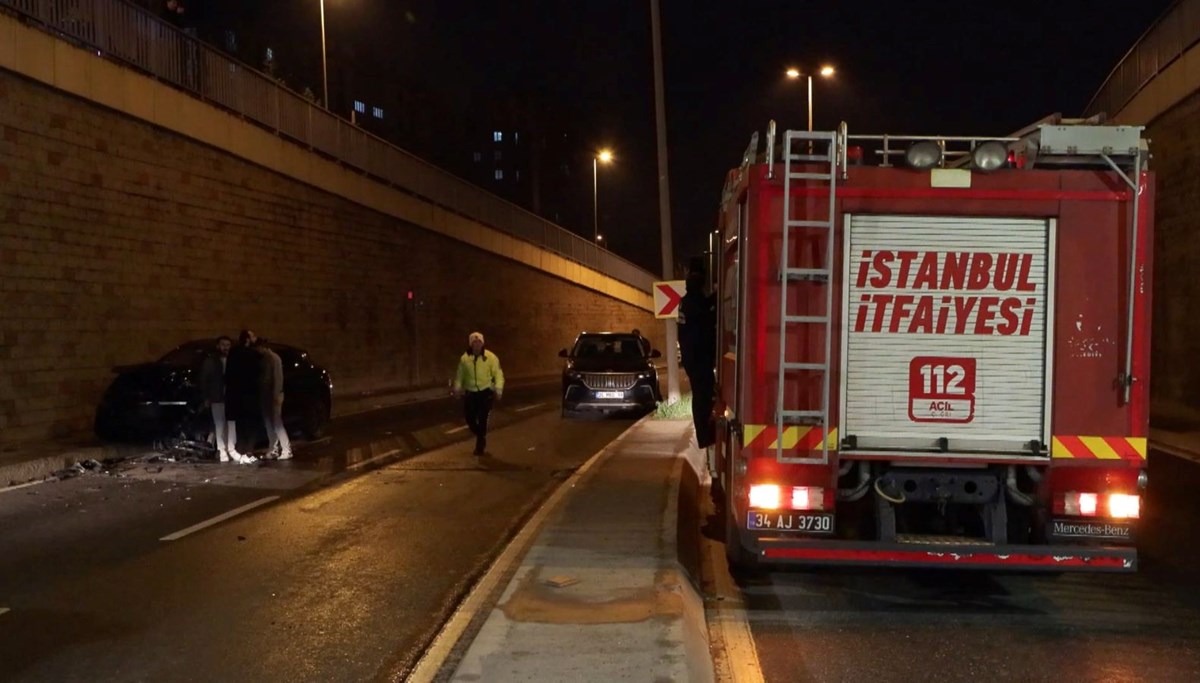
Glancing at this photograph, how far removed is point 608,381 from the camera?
19625mm

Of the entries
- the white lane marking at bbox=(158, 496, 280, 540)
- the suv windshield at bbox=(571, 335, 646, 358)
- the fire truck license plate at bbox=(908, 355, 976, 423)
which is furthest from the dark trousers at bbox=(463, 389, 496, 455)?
the fire truck license plate at bbox=(908, 355, 976, 423)

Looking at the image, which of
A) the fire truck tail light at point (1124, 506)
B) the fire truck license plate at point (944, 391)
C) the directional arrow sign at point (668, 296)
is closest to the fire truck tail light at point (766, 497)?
the fire truck license plate at point (944, 391)

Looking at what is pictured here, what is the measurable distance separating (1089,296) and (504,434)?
12.7 metres

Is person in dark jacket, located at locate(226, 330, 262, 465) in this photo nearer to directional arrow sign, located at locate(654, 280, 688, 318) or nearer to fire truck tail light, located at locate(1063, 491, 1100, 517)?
directional arrow sign, located at locate(654, 280, 688, 318)

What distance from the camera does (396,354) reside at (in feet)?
98.8

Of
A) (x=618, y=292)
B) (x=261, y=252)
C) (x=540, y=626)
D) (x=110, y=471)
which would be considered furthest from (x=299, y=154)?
(x=618, y=292)

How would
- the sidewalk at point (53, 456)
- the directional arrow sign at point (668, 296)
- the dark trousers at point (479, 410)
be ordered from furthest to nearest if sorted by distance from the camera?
1. the directional arrow sign at point (668, 296)
2. the dark trousers at point (479, 410)
3. the sidewalk at point (53, 456)

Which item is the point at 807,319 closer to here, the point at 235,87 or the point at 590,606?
the point at 590,606

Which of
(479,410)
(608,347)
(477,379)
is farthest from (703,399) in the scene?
(608,347)

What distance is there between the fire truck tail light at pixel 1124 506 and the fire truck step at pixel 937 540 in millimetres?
739

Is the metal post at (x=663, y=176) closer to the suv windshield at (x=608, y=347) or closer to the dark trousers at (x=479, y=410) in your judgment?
the suv windshield at (x=608, y=347)

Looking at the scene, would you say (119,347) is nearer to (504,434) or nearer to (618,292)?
(504,434)

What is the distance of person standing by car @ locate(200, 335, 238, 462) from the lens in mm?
13508

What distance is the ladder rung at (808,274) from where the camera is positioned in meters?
6.04
